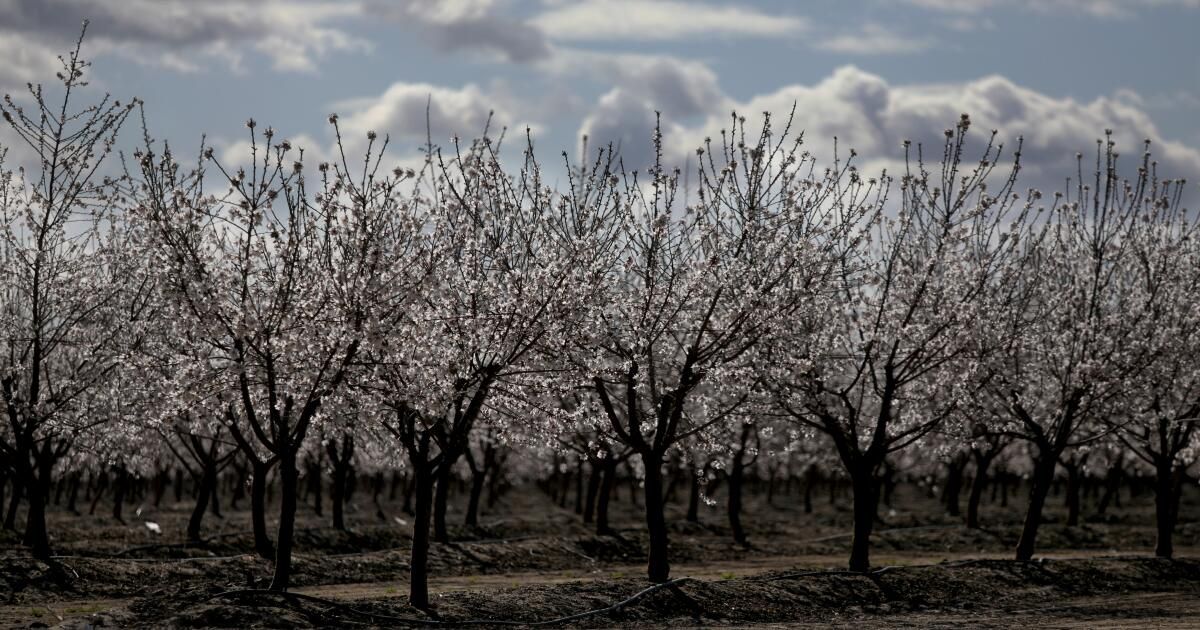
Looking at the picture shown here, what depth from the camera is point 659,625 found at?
66.2 feet

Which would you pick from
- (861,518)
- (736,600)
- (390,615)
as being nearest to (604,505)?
(861,518)

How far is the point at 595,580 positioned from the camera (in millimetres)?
24141

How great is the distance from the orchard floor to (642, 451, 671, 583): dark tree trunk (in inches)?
19.2

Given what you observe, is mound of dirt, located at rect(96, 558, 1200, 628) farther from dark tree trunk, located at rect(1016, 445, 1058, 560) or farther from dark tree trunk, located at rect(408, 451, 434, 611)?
dark tree trunk, located at rect(1016, 445, 1058, 560)

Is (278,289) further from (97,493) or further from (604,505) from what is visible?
(97,493)

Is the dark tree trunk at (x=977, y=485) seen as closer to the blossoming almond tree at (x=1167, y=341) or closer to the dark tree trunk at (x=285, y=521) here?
the blossoming almond tree at (x=1167, y=341)

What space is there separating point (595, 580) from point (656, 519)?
1.94 meters

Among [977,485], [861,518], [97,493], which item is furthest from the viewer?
[97,493]

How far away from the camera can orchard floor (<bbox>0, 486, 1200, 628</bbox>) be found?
1973 cm

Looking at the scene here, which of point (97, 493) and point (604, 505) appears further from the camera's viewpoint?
point (97, 493)

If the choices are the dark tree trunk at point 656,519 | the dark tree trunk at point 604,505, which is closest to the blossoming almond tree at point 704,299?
the dark tree trunk at point 656,519

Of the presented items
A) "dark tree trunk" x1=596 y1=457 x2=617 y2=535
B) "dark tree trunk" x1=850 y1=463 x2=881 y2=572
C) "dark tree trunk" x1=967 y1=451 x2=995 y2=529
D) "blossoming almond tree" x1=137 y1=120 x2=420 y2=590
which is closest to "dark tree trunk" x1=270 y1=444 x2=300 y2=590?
"blossoming almond tree" x1=137 y1=120 x2=420 y2=590

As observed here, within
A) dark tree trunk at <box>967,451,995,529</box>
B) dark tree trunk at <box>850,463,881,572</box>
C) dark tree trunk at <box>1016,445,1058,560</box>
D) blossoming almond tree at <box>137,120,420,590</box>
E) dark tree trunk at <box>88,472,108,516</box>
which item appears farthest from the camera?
dark tree trunk at <box>88,472,108,516</box>

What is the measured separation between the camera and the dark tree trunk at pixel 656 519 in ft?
75.9
